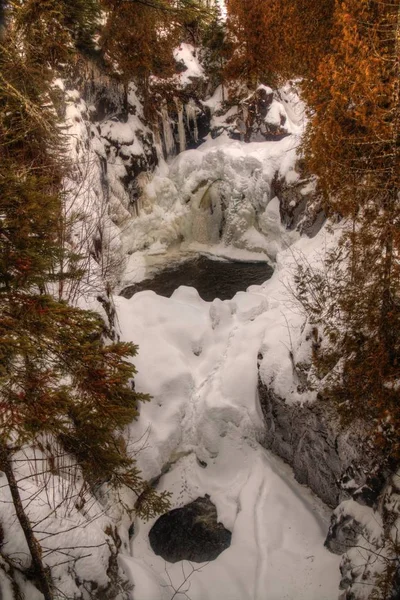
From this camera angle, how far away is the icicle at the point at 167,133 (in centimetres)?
2229

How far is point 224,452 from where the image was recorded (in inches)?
403

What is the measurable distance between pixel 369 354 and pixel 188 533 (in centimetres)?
574

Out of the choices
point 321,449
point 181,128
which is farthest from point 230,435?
point 181,128

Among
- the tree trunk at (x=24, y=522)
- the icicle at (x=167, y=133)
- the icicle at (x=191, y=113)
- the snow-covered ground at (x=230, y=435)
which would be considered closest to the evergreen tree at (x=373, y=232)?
the snow-covered ground at (x=230, y=435)

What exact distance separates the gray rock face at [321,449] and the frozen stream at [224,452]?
1.23ft

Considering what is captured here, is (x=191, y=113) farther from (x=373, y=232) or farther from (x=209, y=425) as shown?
(x=373, y=232)

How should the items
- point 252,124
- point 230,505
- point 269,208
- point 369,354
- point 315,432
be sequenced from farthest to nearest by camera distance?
point 252,124 < point 269,208 < point 230,505 < point 315,432 < point 369,354

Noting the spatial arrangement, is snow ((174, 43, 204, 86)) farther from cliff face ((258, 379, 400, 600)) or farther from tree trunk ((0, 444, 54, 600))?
tree trunk ((0, 444, 54, 600))

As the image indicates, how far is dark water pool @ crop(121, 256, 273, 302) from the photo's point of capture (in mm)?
18141

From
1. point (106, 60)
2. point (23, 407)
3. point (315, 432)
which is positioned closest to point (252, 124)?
point (106, 60)

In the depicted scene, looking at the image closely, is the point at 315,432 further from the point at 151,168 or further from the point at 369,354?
the point at 151,168

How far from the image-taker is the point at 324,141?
28.0 ft

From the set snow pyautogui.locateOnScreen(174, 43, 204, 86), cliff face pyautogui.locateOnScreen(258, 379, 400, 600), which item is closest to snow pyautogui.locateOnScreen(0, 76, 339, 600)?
cliff face pyautogui.locateOnScreen(258, 379, 400, 600)

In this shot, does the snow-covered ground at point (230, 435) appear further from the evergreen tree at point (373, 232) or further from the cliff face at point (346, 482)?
the evergreen tree at point (373, 232)
